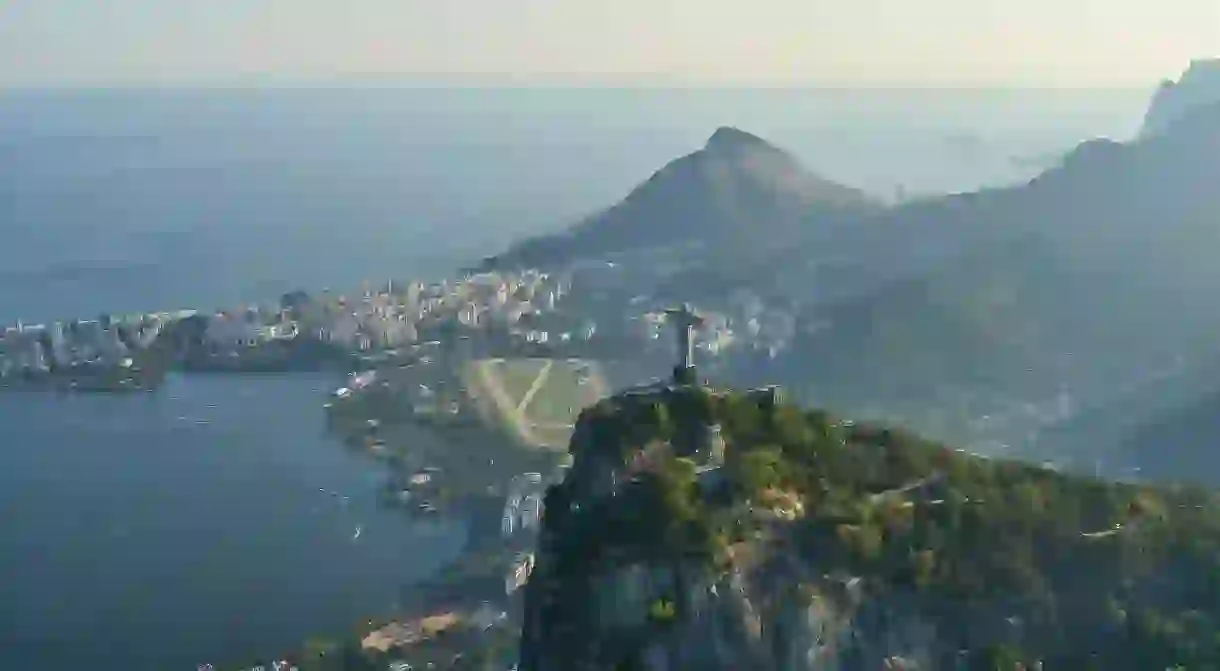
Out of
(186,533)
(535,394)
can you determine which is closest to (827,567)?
(186,533)

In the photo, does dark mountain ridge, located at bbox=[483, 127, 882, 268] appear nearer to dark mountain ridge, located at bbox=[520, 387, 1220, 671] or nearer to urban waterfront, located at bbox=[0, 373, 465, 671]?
urban waterfront, located at bbox=[0, 373, 465, 671]

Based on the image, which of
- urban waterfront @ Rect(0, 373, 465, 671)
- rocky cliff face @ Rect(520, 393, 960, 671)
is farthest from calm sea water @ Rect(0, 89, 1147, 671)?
rocky cliff face @ Rect(520, 393, 960, 671)

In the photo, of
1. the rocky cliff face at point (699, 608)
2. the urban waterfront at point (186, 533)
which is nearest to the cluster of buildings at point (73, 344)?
the urban waterfront at point (186, 533)

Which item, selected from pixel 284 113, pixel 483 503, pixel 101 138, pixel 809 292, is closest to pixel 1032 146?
pixel 809 292

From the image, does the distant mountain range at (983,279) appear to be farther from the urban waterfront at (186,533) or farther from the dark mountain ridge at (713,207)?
the urban waterfront at (186,533)

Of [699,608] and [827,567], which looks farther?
[827,567]

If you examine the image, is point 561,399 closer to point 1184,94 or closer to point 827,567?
point 827,567

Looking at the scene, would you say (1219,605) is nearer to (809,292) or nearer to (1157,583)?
(1157,583)
